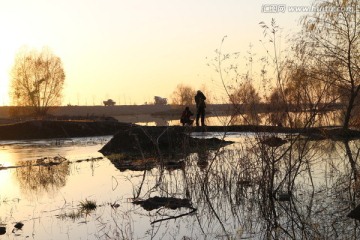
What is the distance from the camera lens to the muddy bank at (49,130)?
3834 cm

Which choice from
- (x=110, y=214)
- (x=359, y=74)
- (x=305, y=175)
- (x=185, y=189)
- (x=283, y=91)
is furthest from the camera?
(x=359, y=74)

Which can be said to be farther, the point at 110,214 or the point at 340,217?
the point at 110,214

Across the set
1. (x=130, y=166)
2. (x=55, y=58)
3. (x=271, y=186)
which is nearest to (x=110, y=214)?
(x=271, y=186)

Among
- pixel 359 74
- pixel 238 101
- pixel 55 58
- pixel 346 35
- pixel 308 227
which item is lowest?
pixel 308 227

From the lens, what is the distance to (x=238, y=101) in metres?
10.8

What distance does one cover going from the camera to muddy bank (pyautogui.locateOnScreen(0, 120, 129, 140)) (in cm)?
3834

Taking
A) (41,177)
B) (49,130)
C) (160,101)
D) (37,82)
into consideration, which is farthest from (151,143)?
(160,101)

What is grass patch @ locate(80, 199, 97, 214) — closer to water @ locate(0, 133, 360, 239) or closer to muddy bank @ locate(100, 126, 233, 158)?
water @ locate(0, 133, 360, 239)

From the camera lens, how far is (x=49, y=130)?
38594 millimetres

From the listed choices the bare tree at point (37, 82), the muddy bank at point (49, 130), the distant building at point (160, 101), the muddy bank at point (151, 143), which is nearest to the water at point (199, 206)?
the muddy bank at point (151, 143)

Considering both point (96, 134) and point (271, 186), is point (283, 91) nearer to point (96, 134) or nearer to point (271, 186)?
point (271, 186)

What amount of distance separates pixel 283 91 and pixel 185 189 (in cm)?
297

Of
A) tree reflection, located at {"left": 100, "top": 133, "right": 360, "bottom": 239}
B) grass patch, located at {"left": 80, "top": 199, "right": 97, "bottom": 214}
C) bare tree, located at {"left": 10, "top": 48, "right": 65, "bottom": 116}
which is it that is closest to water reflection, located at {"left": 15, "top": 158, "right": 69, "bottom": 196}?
grass patch, located at {"left": 80, "top": 199, "right": 97, "bottom": 214}

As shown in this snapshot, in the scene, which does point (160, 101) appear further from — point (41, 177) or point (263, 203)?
point (263, 203)
